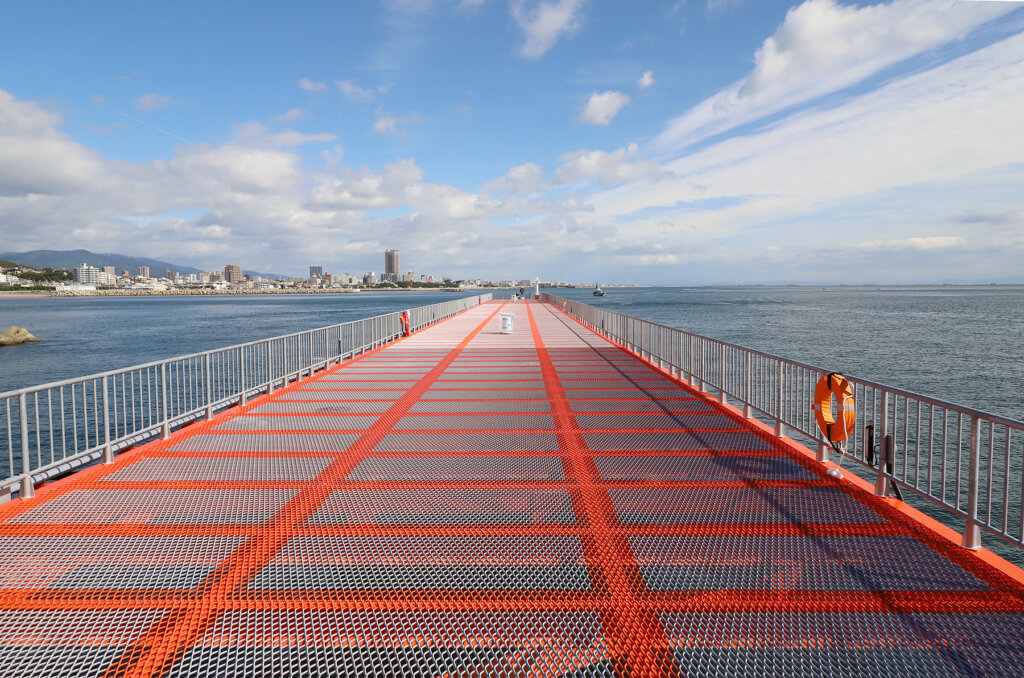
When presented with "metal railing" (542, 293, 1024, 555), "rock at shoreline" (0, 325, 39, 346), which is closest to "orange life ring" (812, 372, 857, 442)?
"metal railing" (542, 293, 1024, 555)

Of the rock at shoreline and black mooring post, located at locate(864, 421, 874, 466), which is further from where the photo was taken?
the rock at shoreline

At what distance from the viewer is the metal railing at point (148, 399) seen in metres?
6.13

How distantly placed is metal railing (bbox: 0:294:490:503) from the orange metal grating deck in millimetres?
327

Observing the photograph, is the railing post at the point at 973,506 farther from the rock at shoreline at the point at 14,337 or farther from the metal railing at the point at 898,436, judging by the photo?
the rock at shoreline at the point at 14,337

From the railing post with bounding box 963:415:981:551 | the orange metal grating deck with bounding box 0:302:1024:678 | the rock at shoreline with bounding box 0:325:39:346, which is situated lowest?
the rock at shoreline with bounding box 0:325:39:346

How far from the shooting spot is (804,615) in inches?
143

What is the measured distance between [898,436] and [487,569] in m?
18.0

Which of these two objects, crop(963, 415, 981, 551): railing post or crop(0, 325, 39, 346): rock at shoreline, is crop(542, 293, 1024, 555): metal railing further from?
crop(0, 325, 39, 346): rock at shoreline

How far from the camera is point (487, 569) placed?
420cm

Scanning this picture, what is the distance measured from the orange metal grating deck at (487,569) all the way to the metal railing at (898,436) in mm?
408

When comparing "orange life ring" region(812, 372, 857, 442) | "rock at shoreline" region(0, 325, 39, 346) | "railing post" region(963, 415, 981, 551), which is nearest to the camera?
"railing post" region(963, 415, 981, 551)

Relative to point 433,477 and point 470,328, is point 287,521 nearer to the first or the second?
point 433,477

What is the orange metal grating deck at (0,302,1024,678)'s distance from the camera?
3.30 meters

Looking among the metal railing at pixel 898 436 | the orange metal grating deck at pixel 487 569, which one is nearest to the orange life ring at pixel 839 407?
the metal railing at pixel 898 436
